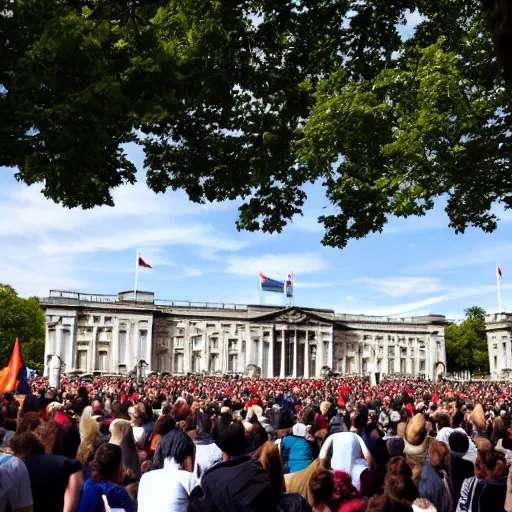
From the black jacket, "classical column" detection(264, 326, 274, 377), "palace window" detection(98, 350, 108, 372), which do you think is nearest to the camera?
the black jacket

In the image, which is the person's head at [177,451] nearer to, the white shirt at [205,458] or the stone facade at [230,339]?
the white shirt at [205,458]

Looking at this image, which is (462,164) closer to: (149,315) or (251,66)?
(251,66)

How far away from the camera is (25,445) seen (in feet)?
17.1

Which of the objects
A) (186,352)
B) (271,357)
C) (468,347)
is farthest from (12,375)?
(468,347)

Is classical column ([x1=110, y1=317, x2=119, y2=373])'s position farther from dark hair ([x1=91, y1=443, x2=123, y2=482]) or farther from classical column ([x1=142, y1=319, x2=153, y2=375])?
dark hair ([x1=91, y1=443, x2=123, y2=482])

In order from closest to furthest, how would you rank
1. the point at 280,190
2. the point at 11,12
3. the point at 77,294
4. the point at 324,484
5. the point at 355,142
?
the point at 324,484 → the point at 11,12 → the point at 355,142 → the point at 280,190 → the point at 77,294

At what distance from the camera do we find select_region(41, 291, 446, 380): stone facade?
267 ft

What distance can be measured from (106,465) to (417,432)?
169 inches

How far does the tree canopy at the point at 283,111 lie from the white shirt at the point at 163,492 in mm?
5680

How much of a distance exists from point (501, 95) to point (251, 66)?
15.6 feet

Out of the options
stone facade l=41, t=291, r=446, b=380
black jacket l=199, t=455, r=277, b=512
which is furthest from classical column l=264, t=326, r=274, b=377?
black jacket l=199, t=455, r=277, b=512

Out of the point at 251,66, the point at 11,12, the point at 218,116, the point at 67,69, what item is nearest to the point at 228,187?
the point at 218,116

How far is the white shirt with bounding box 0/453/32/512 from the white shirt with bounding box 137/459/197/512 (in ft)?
3.27

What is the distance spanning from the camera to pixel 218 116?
490 inches
